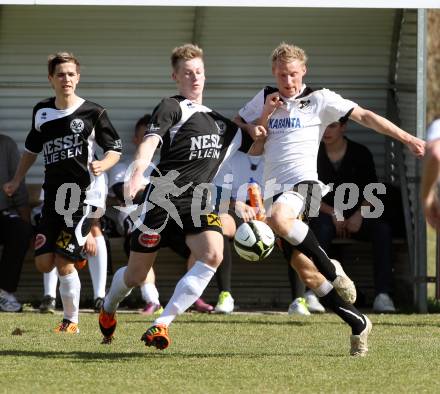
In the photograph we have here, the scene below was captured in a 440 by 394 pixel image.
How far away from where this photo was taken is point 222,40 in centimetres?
1250

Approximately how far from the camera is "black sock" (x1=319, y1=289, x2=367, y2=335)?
7.37m

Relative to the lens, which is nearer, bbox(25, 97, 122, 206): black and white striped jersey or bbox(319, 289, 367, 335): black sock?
bbox(319, 289, 367, 335): black sock

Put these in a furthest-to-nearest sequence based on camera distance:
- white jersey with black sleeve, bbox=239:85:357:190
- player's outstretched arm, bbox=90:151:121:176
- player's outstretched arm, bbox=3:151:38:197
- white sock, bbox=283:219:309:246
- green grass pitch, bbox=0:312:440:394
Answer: player's outstretched arm, bbox=3:151:38:197, player's outstretched arm, bbox=90:151:121:176, white jersey with black sleeve, bbox=239:85:357:190, white sock, bbox=283:219:309:246, green grass pitch, bbox=0:312:440:394

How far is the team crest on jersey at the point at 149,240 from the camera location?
7465 mm

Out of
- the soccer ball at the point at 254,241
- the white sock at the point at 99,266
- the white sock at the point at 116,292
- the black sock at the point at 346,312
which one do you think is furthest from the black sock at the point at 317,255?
the white sock at the point at 99,266

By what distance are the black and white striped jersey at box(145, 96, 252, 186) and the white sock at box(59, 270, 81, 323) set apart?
1692mm

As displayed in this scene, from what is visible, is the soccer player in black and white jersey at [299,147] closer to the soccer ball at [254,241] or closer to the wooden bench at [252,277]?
the soccer ball at [254,241]

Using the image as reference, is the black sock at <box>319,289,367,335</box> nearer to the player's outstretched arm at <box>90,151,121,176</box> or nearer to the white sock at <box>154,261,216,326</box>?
the white sock at <box>154,261,216,326</box>

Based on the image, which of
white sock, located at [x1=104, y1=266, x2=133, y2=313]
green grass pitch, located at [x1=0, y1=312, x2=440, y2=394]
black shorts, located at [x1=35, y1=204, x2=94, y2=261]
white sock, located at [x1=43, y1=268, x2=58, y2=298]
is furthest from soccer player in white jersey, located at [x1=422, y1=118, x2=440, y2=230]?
white sock, located at [x1=43, y1=268, x2=58, y2=298]

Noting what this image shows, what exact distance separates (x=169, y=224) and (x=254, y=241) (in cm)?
56

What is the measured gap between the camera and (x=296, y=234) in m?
7.44

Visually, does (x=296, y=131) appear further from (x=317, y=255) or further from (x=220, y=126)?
(x=317, y=255)

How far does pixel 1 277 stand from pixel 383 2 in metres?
4.40

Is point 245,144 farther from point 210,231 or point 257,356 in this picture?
point 257,356
